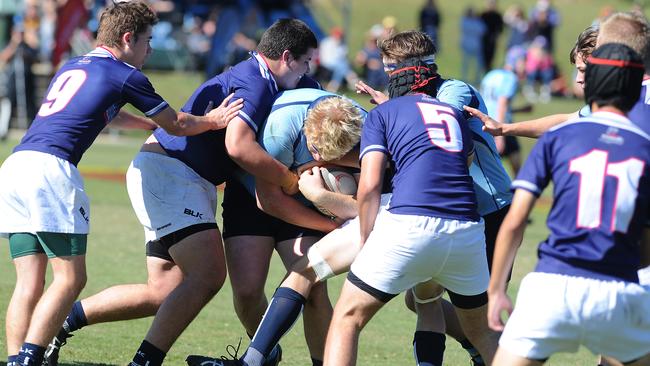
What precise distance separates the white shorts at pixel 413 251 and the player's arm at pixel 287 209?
2.52ft

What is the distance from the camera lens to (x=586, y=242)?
13.7 feet

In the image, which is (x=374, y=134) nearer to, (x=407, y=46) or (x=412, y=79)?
(x=412, y=79)

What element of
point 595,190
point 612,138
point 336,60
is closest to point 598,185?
point 595,190

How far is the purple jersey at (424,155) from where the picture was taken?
16.7 ft

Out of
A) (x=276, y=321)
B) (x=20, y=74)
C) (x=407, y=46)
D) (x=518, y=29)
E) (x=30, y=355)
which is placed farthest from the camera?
(x=518, y=29)

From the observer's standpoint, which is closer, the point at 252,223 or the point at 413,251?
the point at 413,251

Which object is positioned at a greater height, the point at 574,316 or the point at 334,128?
the point at 334,128

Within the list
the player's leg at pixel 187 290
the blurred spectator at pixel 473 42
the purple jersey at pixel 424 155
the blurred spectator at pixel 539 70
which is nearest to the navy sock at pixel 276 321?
the player's leg at pixel 187 290

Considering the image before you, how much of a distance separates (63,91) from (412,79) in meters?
1.91

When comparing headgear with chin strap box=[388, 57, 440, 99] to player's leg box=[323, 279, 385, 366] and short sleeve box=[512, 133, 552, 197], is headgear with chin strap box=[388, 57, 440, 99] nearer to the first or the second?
player's leg box=[323, 279, 385, 366]

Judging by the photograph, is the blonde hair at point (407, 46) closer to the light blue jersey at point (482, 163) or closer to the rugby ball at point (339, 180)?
the light blue jersey at point (482, 163)

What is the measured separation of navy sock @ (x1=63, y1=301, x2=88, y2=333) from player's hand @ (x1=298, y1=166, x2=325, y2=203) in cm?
164

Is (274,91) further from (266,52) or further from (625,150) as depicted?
(625,150)

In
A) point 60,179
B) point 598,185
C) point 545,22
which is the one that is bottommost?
point 545,22
